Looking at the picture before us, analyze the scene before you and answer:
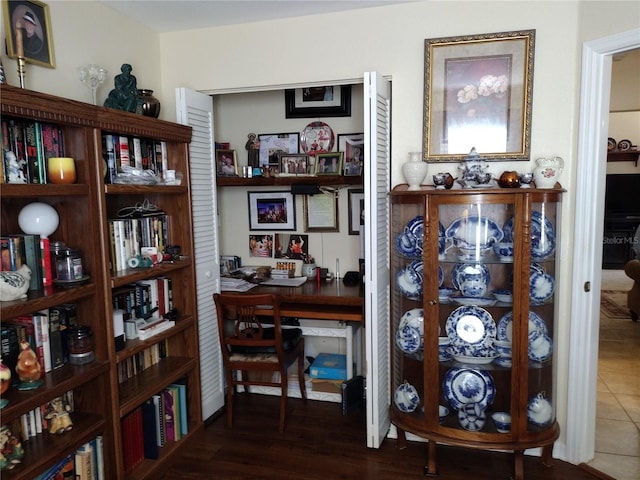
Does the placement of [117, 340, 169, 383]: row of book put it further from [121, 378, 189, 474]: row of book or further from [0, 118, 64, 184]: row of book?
[0, 118, 64, 184]: row of book

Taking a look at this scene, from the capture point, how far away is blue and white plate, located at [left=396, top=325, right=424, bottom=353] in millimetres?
2592

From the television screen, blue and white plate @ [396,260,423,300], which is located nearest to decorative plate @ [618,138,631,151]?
the television screen

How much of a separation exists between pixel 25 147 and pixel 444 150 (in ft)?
6.58

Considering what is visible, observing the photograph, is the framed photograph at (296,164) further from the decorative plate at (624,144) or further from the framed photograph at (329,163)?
the decorative plate at (624,144)

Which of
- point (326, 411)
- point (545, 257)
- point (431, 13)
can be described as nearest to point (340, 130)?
point (431, 13)

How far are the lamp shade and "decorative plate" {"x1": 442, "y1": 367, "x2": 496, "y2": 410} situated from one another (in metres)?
2.02

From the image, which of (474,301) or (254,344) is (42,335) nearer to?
(254,344)

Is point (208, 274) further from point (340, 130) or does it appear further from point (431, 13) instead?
point (431, 13)

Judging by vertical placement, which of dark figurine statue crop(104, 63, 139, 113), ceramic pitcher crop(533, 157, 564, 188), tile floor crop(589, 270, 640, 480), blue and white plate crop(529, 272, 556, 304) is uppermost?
dark figurine statue crop(104, 63, 139, 113)

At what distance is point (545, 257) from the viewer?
7.97ft

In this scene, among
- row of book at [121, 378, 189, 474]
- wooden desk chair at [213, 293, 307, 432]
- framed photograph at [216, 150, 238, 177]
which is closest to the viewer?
row of book at [121, 378, 189, 474]

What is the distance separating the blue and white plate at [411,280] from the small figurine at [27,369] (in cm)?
175

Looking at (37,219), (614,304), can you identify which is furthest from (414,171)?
(614,304)

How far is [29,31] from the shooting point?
84.8 inches
